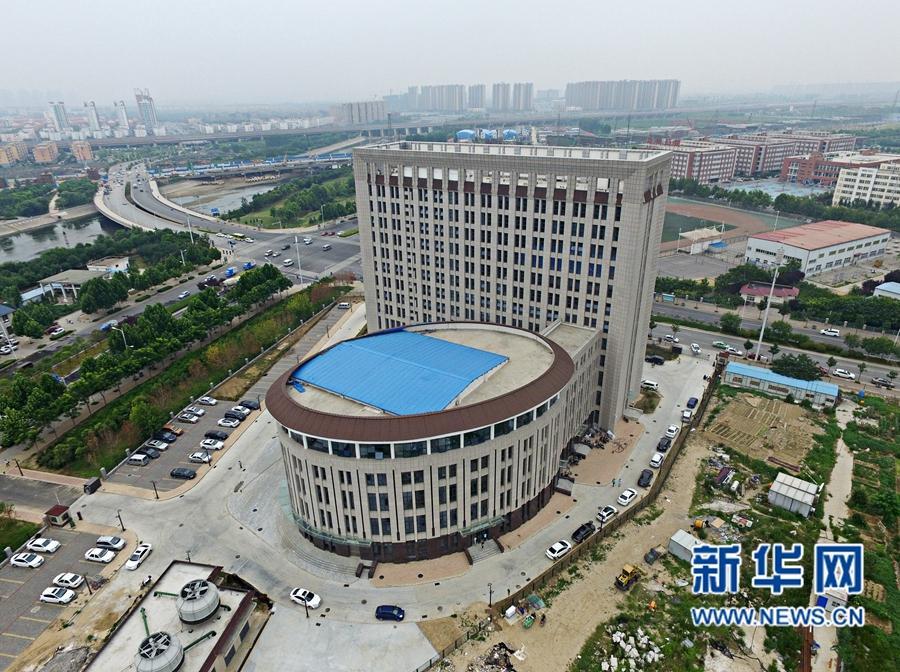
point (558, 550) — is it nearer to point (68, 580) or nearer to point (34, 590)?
point (68, 580)

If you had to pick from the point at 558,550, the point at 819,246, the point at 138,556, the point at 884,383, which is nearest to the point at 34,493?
the point at 138,556

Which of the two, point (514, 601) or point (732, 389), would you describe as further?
point (732, 389)

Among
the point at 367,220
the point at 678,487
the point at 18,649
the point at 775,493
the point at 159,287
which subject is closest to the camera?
the point at 18,649

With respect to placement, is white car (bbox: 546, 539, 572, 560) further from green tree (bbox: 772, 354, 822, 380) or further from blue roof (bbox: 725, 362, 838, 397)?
green tree (bbox: 772, 354, 822, 380)

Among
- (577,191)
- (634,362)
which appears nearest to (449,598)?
(634,362)

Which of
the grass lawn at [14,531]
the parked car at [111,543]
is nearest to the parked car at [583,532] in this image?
the parked car at [111,543]

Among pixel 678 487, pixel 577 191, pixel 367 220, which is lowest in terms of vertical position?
pixel 678 487

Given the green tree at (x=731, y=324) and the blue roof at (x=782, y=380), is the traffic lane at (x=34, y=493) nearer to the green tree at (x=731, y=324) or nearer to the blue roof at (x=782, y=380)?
the blue roof at (x=782, y=380)

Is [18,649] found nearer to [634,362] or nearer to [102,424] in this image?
[102,424]
